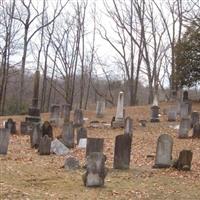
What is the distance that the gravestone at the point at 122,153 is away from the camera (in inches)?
427

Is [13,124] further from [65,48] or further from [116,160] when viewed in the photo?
[65,48]

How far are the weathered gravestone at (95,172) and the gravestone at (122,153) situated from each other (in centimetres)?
185

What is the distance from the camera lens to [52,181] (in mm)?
9117

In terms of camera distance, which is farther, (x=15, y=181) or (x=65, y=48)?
(x=65, y=48)

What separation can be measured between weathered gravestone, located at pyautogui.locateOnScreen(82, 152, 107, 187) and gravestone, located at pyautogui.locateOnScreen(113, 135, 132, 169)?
6.07 feet

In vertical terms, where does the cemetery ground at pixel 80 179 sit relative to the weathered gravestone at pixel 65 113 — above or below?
below

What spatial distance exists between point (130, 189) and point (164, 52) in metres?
37.3

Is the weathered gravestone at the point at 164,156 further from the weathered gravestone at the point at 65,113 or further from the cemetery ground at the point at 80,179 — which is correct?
the weathered gravestone at the point at 65,113

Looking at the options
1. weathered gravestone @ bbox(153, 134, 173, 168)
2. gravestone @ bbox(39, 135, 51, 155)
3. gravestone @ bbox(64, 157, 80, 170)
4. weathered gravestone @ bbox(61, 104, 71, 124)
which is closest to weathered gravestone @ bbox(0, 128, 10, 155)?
gravestone @ bbox(39, 135, 51, 155)

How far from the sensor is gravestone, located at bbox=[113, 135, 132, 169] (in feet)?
35.6

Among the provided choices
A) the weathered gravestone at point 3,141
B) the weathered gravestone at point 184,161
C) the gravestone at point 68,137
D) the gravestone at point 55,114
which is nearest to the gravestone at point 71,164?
the weathered gravestone at point 184,161

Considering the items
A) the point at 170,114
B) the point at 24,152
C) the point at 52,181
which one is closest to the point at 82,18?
the point at 170,114

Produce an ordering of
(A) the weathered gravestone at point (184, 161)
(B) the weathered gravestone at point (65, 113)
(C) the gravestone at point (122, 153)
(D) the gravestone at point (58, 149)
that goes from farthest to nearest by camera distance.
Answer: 1. (B) the weathered gravestone at point (65, 113)
2. (D) the gravestone at point (58, 149)
3. (C) the gravestone at point (122, 153)
4. (A) the weathered gravestone at point (184, 161)

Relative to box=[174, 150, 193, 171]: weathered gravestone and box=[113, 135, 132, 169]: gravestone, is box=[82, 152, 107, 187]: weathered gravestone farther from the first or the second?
box=[174, 150, 193, 171]: weathered gravestone
